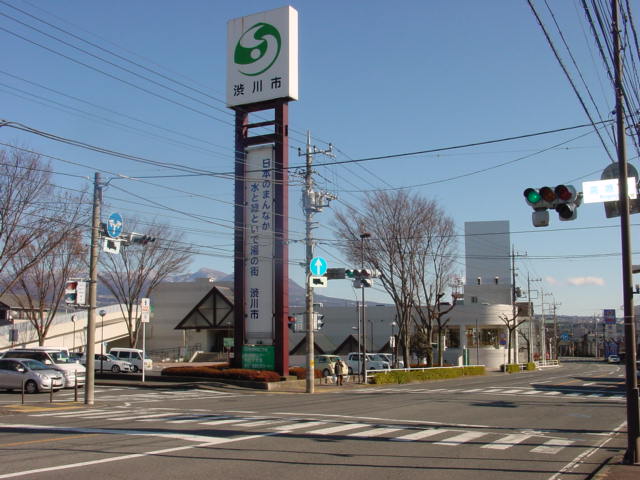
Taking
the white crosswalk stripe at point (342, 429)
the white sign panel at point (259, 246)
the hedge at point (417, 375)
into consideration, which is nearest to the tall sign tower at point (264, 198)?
the white sign panel at point (259, 246)

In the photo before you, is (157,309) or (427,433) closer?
(427,433)

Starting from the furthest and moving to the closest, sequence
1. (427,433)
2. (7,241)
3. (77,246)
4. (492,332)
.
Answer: (492,332)
(77,246)
(7,241)
(427,433)

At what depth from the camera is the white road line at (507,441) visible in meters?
13.2

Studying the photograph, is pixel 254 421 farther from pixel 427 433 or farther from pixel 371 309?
pixel 371 309

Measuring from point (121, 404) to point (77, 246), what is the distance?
18.9 m

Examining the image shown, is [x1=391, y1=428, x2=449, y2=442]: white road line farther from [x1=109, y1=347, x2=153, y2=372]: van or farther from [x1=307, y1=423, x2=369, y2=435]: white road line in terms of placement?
[x1=109, y1=347, x2=153, y2=372]: van

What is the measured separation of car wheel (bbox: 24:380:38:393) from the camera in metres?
28.1

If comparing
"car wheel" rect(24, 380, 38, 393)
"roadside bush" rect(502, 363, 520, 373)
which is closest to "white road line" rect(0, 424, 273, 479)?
"car wheel" rect(24, 380, 38, 393)

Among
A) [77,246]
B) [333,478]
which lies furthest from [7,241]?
[333,478]

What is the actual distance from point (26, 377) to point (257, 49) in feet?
66.4

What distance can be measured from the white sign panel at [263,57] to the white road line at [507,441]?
905 inches

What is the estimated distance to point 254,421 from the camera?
659 inches

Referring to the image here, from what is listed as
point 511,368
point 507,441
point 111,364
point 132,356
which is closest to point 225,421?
point 507,441

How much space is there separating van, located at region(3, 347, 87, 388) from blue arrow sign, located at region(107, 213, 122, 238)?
10587mm
